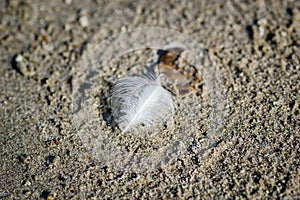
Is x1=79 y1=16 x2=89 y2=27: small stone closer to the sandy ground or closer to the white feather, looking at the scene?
the sandy ground

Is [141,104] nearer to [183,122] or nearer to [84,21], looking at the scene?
[183,122]

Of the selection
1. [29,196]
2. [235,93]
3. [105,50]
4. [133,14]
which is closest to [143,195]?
[29,196]

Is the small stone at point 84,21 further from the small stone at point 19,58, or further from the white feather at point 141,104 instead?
the white feather at point 141,104

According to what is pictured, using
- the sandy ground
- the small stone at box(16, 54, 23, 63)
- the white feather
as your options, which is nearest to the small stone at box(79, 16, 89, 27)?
the sandy ground

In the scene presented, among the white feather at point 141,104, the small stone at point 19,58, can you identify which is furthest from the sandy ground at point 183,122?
the white feather at point 141,104

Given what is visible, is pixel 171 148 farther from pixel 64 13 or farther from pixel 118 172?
pixel 64 13

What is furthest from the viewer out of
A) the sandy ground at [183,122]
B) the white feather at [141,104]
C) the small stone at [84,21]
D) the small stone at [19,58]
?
the small stone at [84,21]

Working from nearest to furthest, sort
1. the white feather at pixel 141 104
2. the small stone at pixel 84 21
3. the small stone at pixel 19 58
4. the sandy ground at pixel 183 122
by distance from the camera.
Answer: the sandy ground at pixel 183 122
the white feather at pixel 141 104
the small stone at pixel 19 58
the small stone at pixel 84 21
